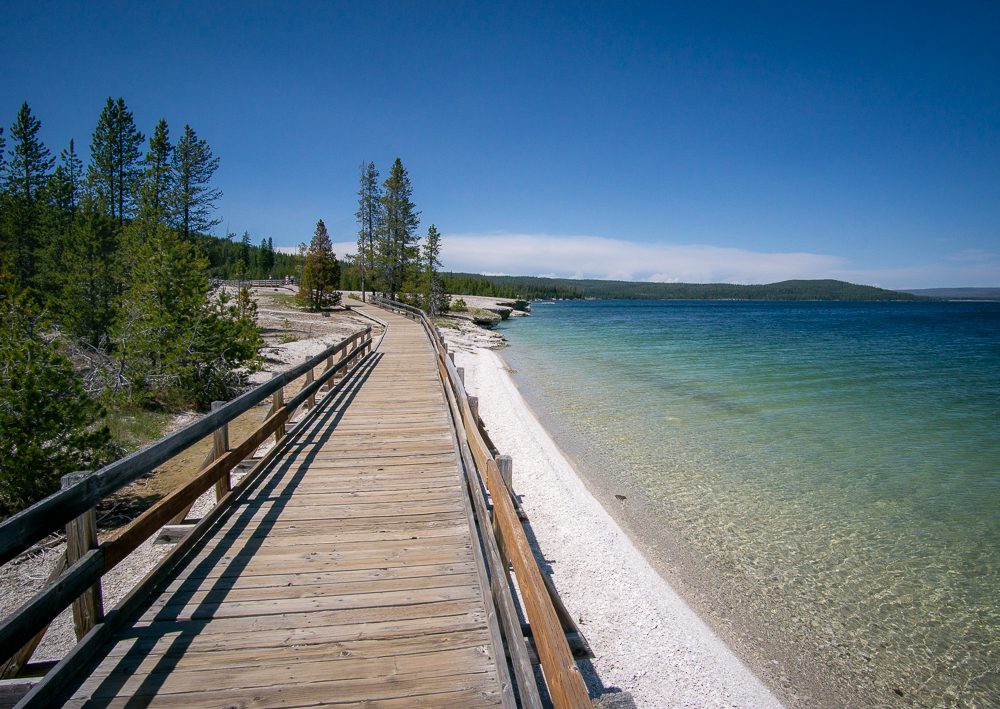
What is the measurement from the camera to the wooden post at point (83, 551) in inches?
109

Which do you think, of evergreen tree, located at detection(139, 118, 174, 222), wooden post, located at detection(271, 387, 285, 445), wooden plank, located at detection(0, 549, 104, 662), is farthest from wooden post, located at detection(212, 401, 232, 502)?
evergreen tree, located at detection(139, 118, 174, 222)

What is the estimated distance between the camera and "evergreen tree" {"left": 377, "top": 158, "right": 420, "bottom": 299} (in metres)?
47.2

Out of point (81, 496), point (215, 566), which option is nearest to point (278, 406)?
point (215, 566)

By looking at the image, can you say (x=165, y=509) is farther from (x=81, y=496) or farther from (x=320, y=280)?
(x=320, y=280)

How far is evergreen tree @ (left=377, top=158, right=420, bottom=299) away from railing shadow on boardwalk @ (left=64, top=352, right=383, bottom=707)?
4133 cm

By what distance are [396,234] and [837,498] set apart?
43841 millimetres

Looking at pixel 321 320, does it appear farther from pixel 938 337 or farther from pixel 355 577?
pixel 938 337

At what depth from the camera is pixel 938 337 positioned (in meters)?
51.7

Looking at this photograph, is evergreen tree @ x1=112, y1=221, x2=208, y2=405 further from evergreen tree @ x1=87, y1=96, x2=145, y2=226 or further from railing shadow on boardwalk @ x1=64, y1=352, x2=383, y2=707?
evergreen tree @ x1=87, y1=96, x2=145, y2=226

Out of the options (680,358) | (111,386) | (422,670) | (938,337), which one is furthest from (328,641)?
(938,337)

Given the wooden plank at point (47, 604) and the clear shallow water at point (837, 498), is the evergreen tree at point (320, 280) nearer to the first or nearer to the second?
the clear shallow water at point (837, 498)

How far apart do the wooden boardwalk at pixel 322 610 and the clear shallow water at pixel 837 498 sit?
4.53 m

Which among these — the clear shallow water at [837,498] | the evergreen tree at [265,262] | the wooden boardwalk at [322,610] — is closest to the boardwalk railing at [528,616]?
the wooden boardwalk at [322,610]

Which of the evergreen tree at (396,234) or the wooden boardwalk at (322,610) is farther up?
the evergreen tree at (396,234)
